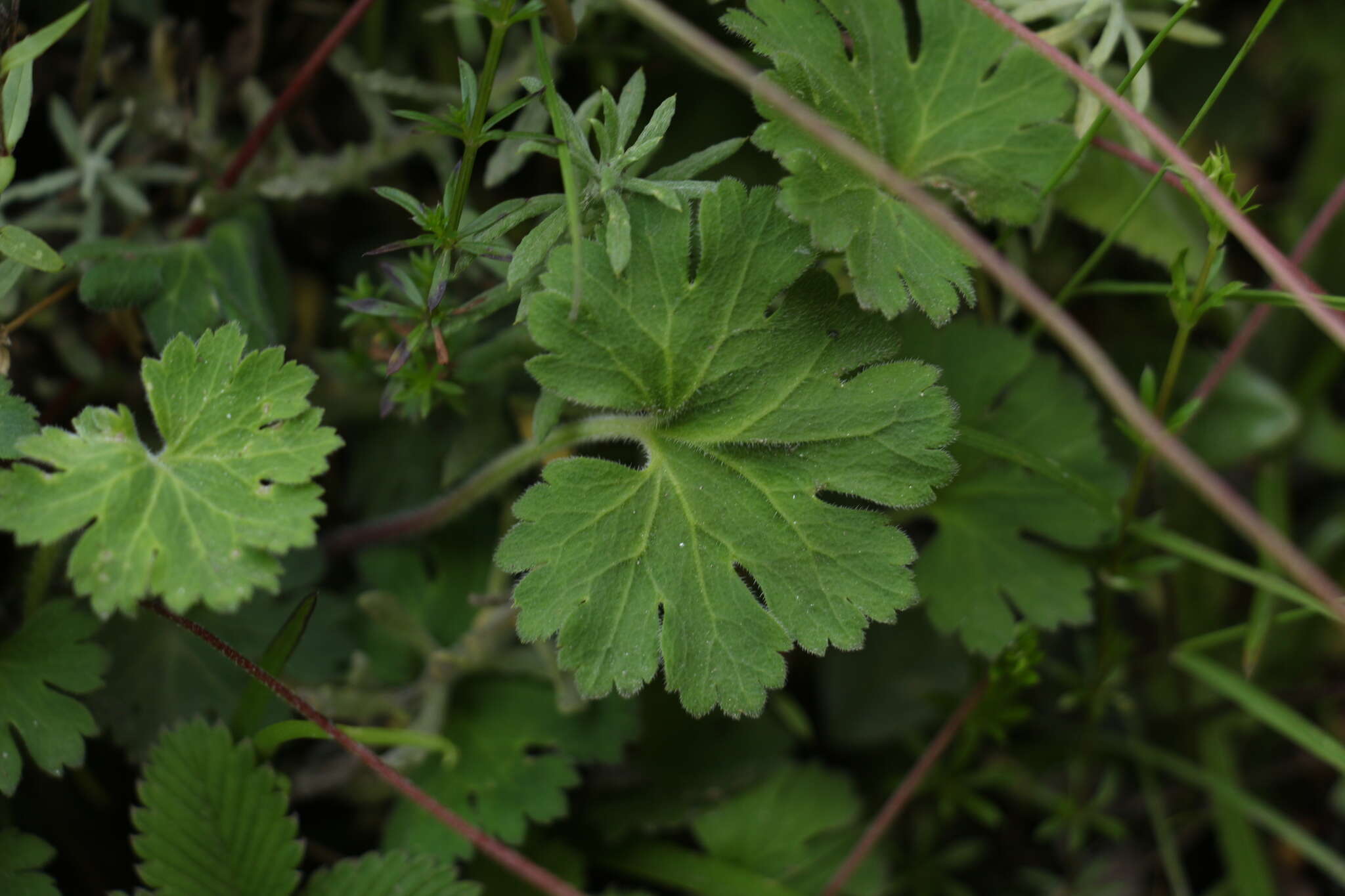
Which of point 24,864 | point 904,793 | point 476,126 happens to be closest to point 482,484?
point 476,126

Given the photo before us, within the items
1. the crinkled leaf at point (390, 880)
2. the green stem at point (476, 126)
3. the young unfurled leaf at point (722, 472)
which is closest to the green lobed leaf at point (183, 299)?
the green stem at point (476, 126)

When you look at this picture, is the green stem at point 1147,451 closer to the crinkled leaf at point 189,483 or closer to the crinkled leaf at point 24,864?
the crinkled leaf at point 189,483

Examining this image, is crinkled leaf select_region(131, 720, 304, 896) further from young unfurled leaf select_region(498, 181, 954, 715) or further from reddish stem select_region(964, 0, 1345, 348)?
reddish stem select_region(964, 0, 1345, 348)

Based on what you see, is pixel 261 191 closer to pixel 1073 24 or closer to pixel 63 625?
pixel 63 625

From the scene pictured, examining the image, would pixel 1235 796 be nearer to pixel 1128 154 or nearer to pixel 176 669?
pixel 1128 154

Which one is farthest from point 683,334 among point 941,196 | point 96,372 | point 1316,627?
point 1316,627
